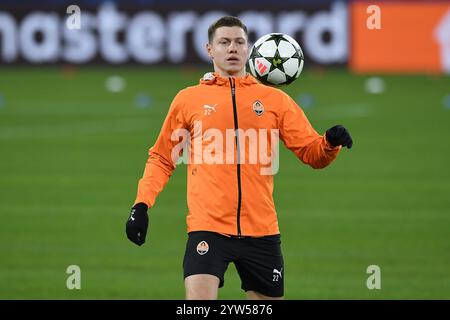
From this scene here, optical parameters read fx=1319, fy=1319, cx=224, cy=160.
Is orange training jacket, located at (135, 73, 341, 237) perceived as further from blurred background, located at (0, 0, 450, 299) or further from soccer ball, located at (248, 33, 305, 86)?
blurred background, located at (0, 0, 450, 299)

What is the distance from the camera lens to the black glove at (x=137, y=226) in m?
8.59

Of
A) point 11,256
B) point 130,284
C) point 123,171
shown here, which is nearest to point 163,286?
point 130,284

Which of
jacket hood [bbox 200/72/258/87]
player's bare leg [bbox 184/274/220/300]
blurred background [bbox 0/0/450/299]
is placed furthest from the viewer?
blurred background [bbox 0/0/450/299]

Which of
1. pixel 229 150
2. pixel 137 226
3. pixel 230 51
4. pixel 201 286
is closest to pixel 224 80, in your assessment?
pixel 230 51

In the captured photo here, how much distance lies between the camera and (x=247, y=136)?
8750 millimetres

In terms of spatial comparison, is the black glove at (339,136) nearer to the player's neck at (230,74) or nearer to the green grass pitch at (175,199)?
the player's neck at (230,74)

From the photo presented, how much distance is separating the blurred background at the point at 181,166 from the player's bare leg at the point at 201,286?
384 centimetres

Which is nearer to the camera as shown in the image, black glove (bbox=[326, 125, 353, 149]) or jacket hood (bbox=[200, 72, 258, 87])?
black glove (bbox=[326, 125, 353, 149])

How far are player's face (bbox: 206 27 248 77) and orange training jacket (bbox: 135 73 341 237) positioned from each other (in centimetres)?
6

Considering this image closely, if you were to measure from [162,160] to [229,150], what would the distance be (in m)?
0.51

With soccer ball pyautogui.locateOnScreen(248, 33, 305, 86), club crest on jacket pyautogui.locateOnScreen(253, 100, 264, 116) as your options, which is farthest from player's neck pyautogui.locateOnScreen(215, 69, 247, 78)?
soccer ball pyautogui.locateOnScreen(248, 33, 305, 86)

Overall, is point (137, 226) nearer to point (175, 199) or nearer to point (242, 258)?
point (242, 258)

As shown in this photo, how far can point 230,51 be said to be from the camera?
29.1 feet

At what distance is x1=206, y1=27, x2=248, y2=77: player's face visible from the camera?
8.88 m
